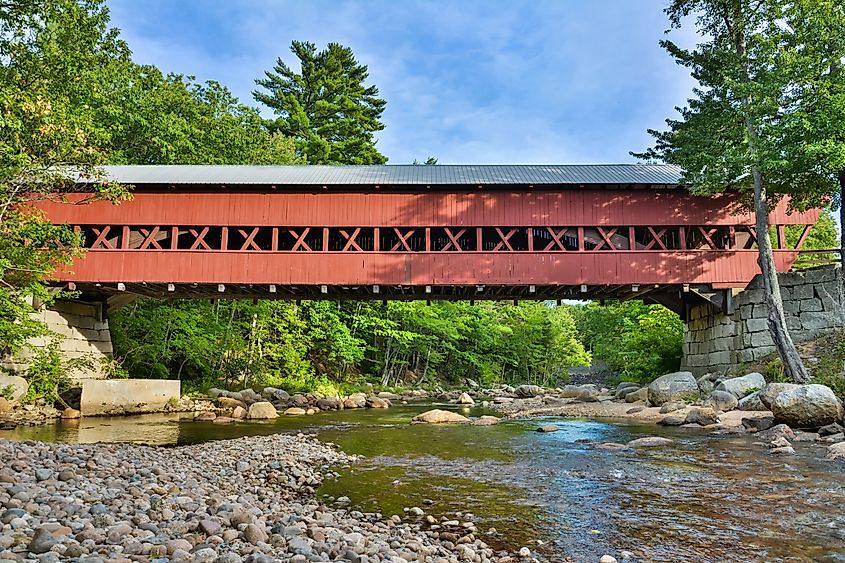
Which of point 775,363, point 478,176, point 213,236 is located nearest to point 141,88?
point 213,236

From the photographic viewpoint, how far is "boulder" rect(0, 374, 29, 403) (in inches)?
457

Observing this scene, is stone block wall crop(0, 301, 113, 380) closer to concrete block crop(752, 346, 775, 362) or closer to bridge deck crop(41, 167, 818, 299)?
bridge deck crop(41, 167, 818, 299)

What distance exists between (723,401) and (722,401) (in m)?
0.02

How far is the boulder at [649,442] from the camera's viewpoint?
864 cm

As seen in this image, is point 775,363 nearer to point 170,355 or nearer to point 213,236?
point 213,236

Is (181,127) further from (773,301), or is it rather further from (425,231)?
(773,301)

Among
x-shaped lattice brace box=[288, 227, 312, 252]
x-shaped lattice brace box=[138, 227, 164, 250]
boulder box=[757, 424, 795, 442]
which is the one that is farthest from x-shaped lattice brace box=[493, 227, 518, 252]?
x-shaped lattice brace box=[138, 227, 164, 250]

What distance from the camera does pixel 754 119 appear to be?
13.2 m

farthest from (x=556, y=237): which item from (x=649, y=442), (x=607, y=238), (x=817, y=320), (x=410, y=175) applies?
(x=649, y=442)

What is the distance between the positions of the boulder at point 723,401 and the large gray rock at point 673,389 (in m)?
1.31

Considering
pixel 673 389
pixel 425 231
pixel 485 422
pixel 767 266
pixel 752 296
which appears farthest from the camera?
pixel 425 231

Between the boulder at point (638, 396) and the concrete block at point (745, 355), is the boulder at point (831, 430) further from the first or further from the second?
the boulder at point (638, 396)

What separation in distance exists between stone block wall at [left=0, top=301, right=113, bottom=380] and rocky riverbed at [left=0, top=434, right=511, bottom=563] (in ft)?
29.4

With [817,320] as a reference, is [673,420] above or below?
below
